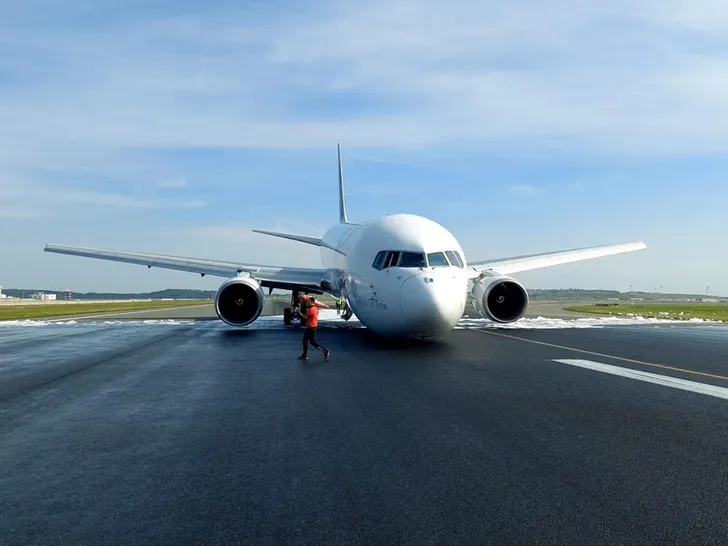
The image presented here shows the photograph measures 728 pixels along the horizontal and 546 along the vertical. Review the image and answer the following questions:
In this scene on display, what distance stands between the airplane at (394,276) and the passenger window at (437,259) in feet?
0.11

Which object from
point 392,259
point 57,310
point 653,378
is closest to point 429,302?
point 392,259

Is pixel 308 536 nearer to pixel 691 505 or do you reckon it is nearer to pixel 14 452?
pixel 691 505

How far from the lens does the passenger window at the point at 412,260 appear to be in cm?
1723

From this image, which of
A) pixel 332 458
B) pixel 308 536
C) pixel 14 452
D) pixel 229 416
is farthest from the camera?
pixel 229 416

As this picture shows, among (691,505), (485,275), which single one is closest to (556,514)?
(691,505)

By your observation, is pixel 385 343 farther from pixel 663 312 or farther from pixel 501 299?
pixel 663 312

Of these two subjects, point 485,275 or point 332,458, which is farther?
point 485,275

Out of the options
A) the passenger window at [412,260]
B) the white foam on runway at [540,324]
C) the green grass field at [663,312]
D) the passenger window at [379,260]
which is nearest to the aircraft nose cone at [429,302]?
the passenger window at [412,260]

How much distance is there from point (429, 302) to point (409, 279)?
917mm

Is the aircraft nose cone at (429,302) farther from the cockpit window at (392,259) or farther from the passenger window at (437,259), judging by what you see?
the cockpit window at (392,259)

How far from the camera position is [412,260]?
17391 mm

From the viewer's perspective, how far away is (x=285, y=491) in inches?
201

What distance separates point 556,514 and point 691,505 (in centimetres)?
110

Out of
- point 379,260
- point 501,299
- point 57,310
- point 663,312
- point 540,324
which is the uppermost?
point 379,260
